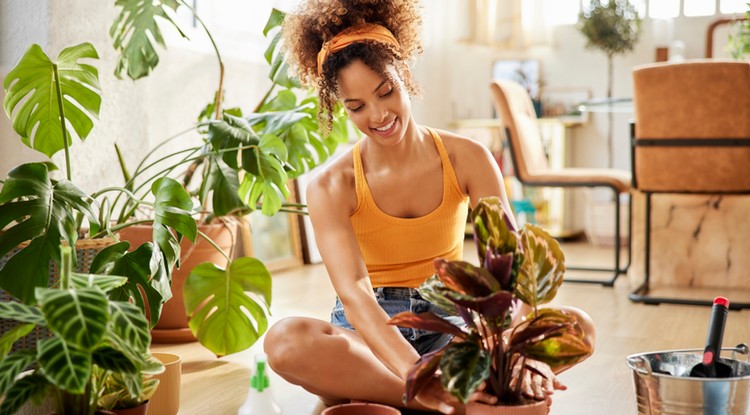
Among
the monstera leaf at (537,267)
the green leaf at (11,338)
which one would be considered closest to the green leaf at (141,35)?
the green leaf at (11,338)

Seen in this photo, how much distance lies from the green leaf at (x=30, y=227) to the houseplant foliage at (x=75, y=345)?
1.61 ft

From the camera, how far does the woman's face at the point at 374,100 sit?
5.98 feet

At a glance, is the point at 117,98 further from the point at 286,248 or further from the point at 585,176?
the point at 585,176

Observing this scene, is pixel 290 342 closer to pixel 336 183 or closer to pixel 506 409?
pixel 336 183

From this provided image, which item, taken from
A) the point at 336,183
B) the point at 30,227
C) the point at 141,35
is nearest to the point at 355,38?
the point at 336,183

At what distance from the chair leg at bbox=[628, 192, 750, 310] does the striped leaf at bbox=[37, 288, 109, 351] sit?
289 centimetres

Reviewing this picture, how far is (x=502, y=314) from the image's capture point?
47.3 inches

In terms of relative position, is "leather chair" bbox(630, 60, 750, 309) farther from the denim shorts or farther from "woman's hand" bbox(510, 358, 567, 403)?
"woman's hand" bbox(510, 358, 567, 403)

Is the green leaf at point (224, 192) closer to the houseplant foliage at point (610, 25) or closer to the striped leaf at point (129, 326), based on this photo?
the striped leaf at point (129, 326)

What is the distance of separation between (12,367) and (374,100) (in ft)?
2.94

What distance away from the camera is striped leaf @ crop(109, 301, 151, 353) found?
1.19 m

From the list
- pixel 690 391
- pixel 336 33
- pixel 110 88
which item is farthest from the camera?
pixel 110 88

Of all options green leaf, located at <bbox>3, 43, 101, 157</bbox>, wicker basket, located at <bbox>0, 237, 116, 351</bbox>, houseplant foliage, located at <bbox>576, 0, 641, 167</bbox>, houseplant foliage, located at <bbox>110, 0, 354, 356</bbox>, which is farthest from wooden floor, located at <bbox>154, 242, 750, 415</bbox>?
houseplant foliage, located at <bbox>576, 0, 641, 167</bbox>

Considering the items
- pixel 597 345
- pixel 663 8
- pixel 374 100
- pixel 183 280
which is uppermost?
pixel 663 8
